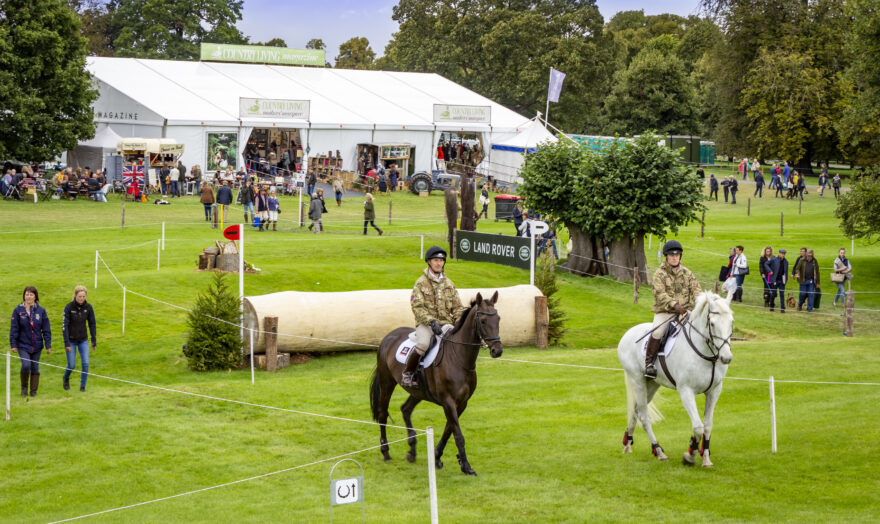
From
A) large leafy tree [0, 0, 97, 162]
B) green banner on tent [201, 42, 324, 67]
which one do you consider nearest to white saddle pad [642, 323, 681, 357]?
large leafy tree [0, 0, 97, 162]

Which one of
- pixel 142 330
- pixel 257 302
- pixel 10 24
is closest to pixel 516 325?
pixel 257 302

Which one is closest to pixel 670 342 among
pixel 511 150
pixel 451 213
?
pixel 451 213

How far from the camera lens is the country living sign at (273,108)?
50312 millimetres

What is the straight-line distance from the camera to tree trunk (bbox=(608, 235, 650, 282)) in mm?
32594

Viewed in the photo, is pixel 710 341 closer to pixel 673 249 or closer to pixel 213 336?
pixel 673 249

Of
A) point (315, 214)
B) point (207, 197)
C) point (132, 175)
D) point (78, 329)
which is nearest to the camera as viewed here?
point (78, 329)

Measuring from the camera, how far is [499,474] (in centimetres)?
1183

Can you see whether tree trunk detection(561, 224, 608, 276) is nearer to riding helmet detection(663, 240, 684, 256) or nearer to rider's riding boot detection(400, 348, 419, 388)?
riding helmet detection(663, 240, 684, 256)

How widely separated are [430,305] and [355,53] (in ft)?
397

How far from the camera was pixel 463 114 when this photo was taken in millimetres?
58406

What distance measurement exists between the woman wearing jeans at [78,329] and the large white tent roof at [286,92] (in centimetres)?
3357

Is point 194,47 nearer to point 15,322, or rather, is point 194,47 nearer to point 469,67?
point 469,67

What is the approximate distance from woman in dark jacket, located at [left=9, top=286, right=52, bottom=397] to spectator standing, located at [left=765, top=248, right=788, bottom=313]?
70.9 ft

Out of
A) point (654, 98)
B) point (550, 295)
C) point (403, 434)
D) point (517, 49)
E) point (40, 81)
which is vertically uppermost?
point (517, 49)
